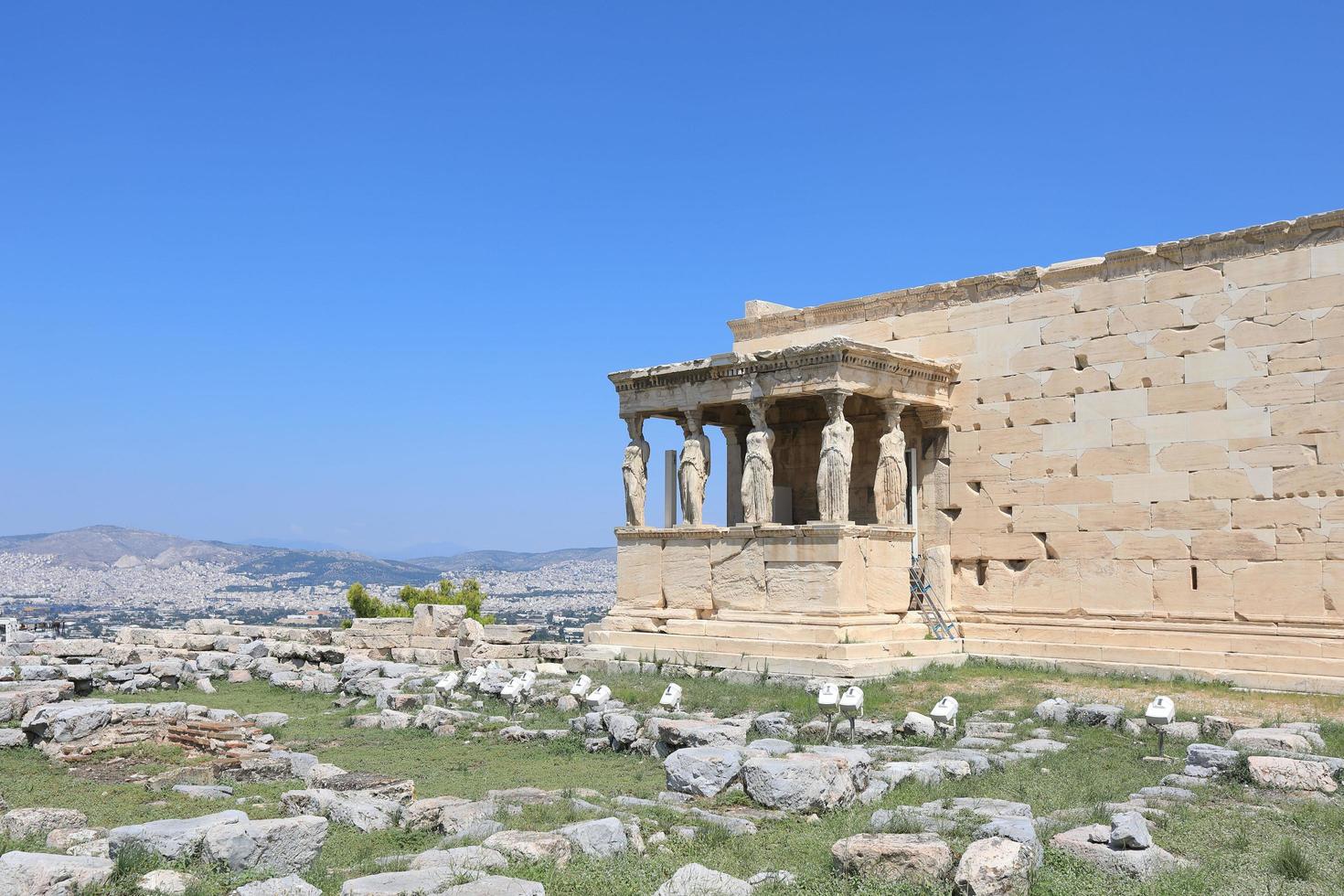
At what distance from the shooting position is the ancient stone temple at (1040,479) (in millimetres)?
14883

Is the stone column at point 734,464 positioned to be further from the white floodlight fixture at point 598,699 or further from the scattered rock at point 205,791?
the scattered rock at point 205,791

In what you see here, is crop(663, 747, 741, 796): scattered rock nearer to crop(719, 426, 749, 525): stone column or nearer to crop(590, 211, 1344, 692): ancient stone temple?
crop(590, 211, 1344, 692): ancient stone temple

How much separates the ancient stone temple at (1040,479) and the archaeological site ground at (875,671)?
0.05 meters

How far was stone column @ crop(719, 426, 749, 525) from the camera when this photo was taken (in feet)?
67.3

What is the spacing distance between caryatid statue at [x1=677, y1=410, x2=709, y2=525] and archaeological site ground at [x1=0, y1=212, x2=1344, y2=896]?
51 mm

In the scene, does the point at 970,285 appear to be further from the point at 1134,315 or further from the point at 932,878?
the point at 932,878

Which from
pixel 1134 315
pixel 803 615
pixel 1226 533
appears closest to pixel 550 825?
pixel 803 615

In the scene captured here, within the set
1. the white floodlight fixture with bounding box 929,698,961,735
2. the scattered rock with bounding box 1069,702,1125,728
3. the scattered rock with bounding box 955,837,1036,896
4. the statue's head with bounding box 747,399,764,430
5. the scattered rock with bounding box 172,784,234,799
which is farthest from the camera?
the statue's head with bounding box 747,399,764,430

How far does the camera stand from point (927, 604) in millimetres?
18031

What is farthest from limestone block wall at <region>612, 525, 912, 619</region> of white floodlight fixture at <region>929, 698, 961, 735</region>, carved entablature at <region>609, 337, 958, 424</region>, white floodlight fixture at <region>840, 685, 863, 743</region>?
white floodlight fixture at <region>840, 685, 863, 743</region>

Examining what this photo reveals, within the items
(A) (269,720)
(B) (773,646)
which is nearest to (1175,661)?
(B) (773,646)

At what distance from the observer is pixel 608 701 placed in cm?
1393

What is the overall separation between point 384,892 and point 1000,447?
1340 centimetres

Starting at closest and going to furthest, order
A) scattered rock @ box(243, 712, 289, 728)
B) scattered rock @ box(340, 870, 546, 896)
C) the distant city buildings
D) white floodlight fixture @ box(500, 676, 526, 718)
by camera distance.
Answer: scattered rock @ box(340, 870, 546, 896)
scattered rock @ box(243, 712, 289, 728)
white floodlight fixture @ box(500, 676, 526, 718)
the distant city buildings
